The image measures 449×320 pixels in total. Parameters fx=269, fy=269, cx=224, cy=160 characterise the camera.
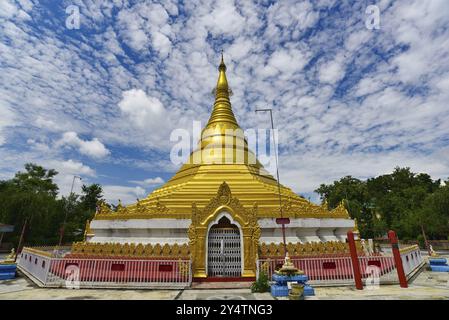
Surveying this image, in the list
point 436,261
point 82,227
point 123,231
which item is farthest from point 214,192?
point 82,227

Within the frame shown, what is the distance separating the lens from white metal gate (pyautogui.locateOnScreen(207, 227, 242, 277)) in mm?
13523

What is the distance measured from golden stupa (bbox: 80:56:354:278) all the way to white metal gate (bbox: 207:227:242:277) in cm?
5

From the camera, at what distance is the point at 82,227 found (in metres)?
39.8

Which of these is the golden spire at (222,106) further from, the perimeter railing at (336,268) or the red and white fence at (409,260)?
the red and white fence at (409,260)

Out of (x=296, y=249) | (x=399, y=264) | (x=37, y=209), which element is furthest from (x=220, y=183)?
(x=37, y=209)

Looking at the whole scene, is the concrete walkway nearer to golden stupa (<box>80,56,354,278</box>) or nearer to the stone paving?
the stone paving

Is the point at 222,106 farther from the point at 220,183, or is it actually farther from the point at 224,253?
the point at 224,253

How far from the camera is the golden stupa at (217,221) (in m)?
13.7

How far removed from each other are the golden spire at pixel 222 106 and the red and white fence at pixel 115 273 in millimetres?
16622

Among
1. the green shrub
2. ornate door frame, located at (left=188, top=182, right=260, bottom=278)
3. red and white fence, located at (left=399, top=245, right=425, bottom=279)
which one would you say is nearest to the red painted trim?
ornate door frame, located at (left=188, top=182, right=260, bottom=278)

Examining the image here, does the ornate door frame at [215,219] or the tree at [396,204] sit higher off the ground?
the tree at [396,204]

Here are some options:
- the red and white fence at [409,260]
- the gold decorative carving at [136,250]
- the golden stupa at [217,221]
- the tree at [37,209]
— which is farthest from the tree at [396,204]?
the tree at [37,209]

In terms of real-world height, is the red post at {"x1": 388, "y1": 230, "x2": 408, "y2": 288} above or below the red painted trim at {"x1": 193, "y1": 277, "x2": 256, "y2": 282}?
above
